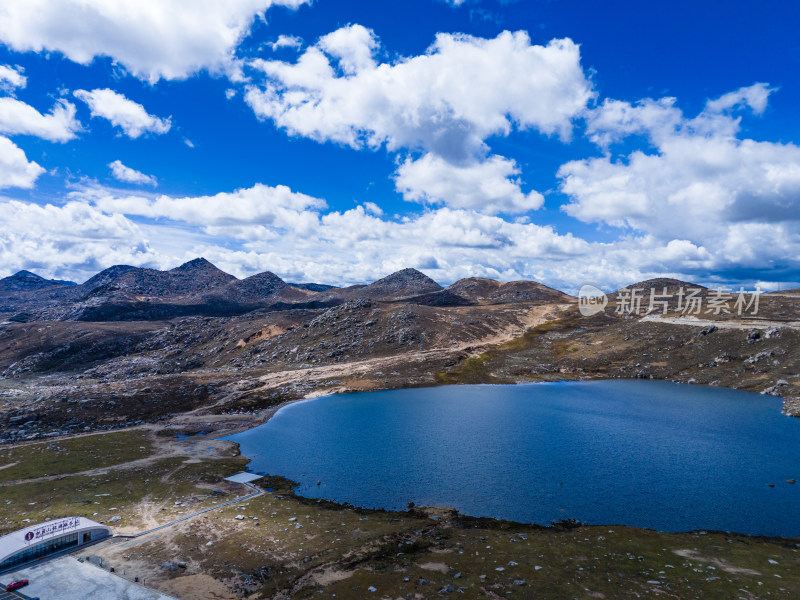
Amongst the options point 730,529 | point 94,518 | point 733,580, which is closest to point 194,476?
point 94,518

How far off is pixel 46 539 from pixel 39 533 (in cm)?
140

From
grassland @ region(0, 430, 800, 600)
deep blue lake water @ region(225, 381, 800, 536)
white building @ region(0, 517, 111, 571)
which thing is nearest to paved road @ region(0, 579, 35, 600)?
white building @ region(0, 517, 111, 571)

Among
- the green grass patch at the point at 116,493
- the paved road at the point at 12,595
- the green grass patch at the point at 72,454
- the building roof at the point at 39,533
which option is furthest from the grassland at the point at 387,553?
the green grass patch at the point at 72,454

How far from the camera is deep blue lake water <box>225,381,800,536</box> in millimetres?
58281

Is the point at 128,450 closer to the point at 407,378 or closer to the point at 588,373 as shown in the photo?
the point at 407,378

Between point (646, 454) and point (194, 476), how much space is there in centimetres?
8272

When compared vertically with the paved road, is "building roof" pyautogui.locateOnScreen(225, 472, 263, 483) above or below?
below

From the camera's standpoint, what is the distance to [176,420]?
366ft

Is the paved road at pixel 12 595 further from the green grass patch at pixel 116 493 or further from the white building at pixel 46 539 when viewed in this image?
the green grass patch at pixel 116 493

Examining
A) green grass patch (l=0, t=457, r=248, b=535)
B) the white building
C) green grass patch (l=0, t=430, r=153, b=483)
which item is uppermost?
the white building

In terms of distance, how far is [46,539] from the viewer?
4562cm

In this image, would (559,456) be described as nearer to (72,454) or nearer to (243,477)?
(243,477)

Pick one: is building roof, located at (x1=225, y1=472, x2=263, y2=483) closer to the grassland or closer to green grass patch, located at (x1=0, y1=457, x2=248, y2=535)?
green grass patch, located at (x1=0, y1=457, x2=248, y2=535)

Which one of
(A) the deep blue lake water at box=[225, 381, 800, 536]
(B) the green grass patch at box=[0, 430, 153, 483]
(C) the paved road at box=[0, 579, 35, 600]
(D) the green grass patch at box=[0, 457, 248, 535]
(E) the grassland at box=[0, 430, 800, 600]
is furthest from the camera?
(B) the green grass patch at box=[0, 430, 153, 483]
